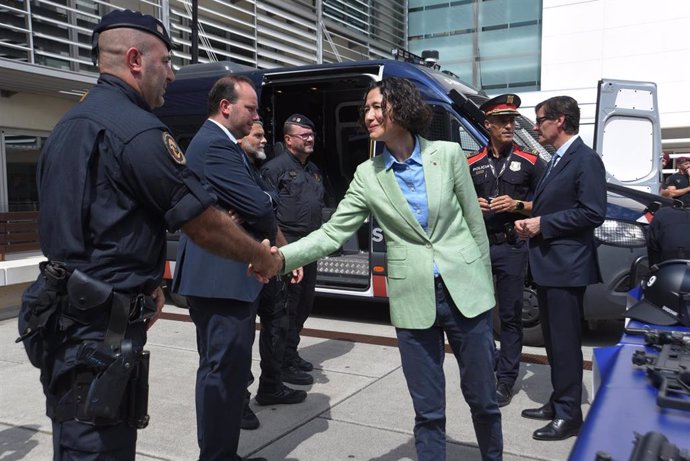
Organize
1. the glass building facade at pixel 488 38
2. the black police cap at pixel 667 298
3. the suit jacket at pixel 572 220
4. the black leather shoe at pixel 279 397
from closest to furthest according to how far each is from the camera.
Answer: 1. the black police cap at pixel 667 298
2. the suit jacket at pixel 572 220
3. the black leather shoe at pixel 279 397
4. the glass building facade at pixel 488 38

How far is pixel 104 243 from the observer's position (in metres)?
1.92

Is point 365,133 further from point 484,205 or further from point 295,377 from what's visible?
point 295,377

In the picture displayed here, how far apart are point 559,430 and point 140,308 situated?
8.73 ft

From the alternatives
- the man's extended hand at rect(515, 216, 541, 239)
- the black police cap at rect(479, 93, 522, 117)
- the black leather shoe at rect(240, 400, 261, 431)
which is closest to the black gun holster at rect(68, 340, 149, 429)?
the black leather shoe at rect(240, 400, 261, 431)

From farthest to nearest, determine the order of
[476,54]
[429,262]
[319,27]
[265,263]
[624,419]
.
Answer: [476,54], [319,27], [429,262], [265,263], [624,419]

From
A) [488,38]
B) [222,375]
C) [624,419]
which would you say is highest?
[488,38]

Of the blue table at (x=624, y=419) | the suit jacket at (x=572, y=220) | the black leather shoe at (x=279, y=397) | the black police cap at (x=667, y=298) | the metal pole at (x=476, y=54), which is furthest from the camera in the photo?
the metal pole at (x=476, y=54)

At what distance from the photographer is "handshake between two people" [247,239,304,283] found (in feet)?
8.01

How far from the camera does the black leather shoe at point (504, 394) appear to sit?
4168mm

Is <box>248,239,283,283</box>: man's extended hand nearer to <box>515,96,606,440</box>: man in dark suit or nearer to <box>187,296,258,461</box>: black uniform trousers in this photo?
<box>187,296,258,461</box>: black uniform trousers

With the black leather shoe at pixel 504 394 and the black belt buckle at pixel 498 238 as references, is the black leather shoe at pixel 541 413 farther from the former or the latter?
the black belt buckle at pixel 498 238

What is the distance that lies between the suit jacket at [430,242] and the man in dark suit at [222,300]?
31cm

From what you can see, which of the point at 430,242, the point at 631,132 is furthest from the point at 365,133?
the point at 631,132

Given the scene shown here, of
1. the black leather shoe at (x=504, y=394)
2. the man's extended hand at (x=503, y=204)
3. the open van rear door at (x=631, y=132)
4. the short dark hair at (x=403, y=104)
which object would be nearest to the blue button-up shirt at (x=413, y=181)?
the short dark hair at (x=403, y=104)
